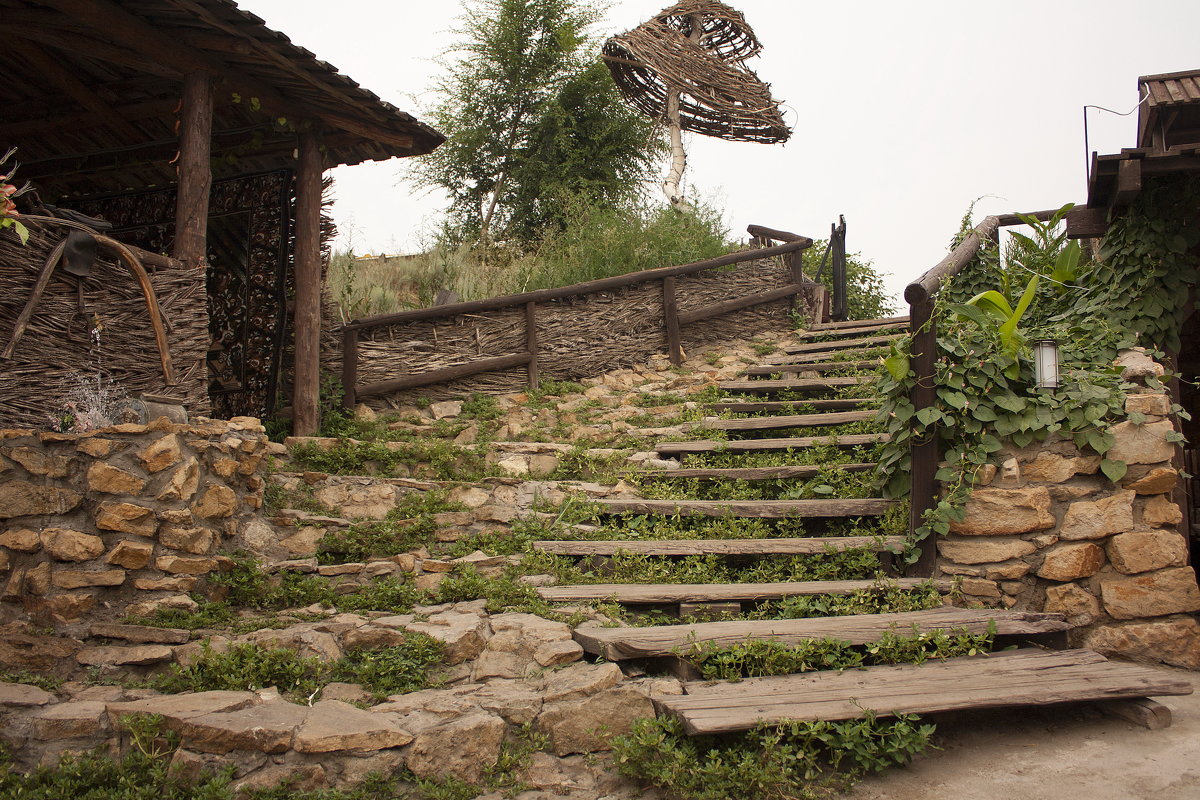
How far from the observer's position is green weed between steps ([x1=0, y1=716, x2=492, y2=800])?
2.58m

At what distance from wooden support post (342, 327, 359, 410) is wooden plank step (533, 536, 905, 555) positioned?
284 cm

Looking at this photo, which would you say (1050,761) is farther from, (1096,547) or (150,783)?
(150,783)

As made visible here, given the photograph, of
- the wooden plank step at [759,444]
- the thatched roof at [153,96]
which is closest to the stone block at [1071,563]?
the wooden plank step at [759,444]

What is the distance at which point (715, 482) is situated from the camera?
520 cm

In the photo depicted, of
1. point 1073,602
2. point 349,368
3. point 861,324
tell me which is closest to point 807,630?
point 1073,602

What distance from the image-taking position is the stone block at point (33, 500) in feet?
11.0

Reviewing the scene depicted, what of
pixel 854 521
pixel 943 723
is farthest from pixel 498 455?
pixel 943 723

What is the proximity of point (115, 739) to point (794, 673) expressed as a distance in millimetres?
2431

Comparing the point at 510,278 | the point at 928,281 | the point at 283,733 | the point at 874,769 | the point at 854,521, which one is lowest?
the point at 874,769

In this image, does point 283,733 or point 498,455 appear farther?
point 498,455

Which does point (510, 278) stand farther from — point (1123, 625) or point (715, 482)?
point (1123, 625)

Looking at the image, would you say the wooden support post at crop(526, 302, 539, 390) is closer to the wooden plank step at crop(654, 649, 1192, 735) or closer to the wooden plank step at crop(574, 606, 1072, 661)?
the wooden plank step at crop(574, 606, 1072, 661)

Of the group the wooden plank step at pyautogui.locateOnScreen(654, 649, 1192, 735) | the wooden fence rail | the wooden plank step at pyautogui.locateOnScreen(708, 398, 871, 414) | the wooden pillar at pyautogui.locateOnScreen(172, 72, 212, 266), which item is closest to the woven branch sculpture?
the wooden fence rail

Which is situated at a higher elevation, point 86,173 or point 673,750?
point 86,173
